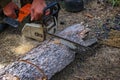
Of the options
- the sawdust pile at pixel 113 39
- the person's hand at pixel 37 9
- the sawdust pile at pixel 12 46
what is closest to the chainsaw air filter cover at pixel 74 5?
the sawdust pile at pixel 113 39

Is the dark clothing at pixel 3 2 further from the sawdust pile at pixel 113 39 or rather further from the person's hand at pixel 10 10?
the sawdust pile at pixel 113 39

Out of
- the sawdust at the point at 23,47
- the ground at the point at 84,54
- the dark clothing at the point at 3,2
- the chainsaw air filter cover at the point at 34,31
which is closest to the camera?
the ground at the point at 84,54

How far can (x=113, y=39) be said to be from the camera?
480cm

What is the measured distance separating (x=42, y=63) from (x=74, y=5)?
227 cm

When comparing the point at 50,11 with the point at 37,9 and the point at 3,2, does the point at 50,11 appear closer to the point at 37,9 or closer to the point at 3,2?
the point at 37,9

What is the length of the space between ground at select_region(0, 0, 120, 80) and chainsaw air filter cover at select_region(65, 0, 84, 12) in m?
0.09

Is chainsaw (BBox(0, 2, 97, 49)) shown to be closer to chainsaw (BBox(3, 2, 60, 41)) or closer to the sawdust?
chainsaw (BBox(3, 2, 60, 41))

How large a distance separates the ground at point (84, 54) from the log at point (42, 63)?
192 millimetres

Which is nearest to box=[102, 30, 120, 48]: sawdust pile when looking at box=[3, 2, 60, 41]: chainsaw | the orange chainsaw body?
box=[3, 2, 60, 41]: chainsaw

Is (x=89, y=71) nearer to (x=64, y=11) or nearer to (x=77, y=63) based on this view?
(x=77, y=63)

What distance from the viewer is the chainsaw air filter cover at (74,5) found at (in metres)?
5.75

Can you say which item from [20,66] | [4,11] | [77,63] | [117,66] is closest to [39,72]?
[20,66]

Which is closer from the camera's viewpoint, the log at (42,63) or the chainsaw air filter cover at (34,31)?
the log at (42,63)

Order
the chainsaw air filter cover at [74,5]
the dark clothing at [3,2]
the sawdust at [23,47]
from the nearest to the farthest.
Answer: the sawdust at [23,47], the dark clothing at [3,2], the chainsaw air filter cover at [74,5]
